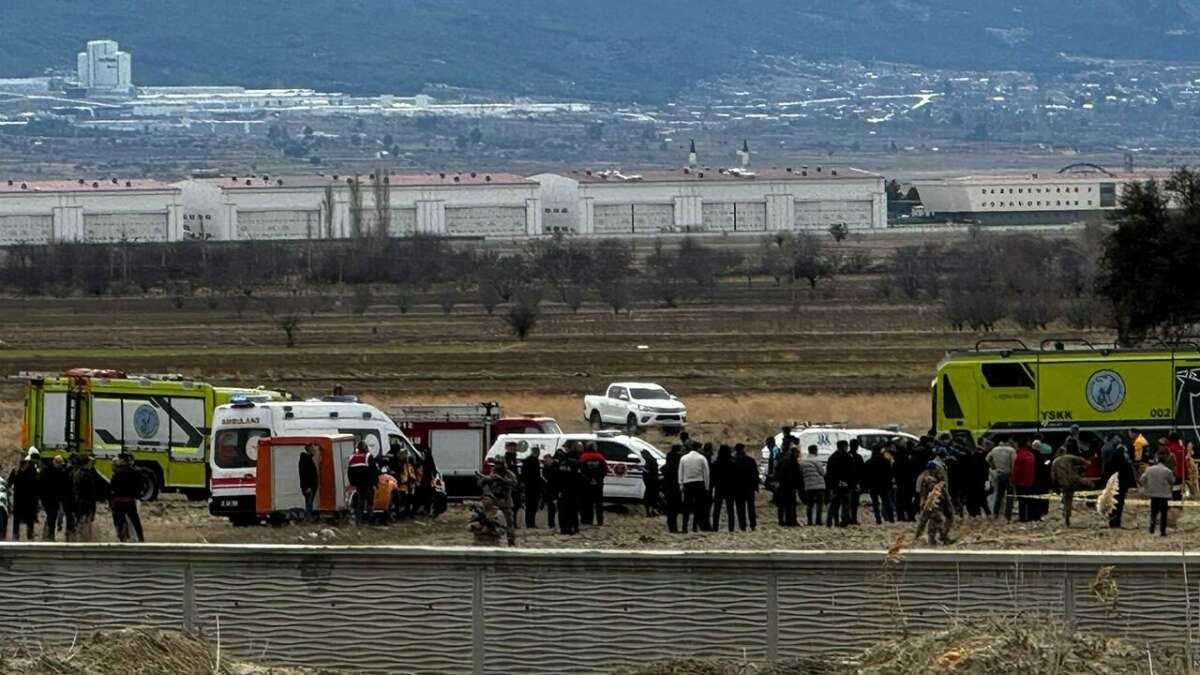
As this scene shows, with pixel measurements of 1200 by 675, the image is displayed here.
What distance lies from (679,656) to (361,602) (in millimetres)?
1451

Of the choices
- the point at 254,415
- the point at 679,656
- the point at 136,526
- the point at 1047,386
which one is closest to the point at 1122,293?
the point at 1047,386

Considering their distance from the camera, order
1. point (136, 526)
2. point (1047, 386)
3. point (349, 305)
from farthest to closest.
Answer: point (349, 305)
point (1047, 386)
point (136, 526)

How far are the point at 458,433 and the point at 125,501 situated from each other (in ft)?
22.6

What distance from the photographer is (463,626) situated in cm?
1164

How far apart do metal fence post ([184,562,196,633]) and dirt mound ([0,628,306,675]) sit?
0.50ft

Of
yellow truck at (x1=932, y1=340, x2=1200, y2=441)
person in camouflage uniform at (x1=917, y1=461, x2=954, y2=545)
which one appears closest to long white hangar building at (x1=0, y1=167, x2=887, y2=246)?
yellow truck at (x1=932, y1=340, x2=1200, y2=441)

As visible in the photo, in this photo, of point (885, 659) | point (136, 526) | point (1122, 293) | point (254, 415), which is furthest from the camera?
point (1122, 293)

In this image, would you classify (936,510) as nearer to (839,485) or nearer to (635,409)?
(839,485)

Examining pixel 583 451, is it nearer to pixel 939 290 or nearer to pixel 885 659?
pixel 885 659

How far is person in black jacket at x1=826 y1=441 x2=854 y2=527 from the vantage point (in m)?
23.0

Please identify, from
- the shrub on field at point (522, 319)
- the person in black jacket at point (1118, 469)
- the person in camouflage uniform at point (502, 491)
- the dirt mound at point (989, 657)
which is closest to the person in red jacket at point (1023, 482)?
the person in black jacket at point (1118, 469)

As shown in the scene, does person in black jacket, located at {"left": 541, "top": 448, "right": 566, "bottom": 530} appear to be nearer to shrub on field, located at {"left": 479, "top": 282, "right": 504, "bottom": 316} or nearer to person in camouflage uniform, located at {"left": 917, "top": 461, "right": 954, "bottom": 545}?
person in camouflage uniform, located at {"left": 917, "top": 461, "right": 954, "bottom": 545}

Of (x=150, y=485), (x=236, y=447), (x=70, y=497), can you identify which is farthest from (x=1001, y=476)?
(x=150, y=485)

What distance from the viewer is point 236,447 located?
79.1ft
